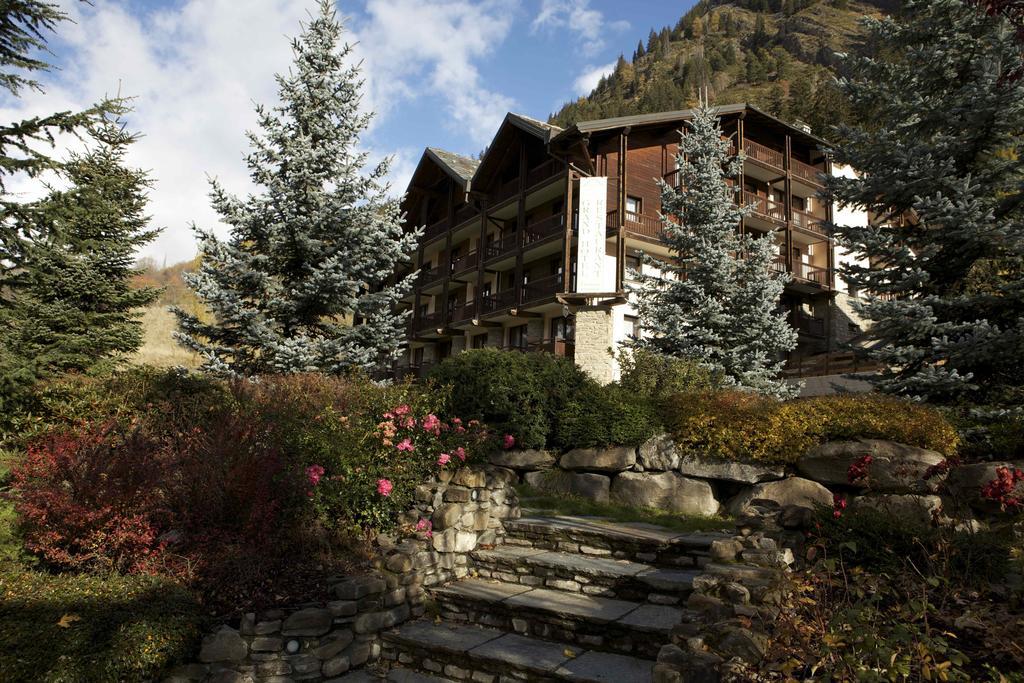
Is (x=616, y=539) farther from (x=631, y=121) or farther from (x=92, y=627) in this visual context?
(x=631, y=121)

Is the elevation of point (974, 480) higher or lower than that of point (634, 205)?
lower

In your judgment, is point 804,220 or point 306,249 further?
point 804,220

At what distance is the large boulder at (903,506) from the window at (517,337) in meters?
22.0

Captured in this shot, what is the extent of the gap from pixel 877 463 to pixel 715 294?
807 centimetres

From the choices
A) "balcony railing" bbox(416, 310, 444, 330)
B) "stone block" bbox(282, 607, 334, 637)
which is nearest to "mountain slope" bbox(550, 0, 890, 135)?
"balcony railing" bbox(416, 310, 444, 330)

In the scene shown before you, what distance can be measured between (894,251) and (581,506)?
8323mm

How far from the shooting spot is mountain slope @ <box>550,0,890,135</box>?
76.7 metres

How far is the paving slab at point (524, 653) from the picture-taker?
5727 mm

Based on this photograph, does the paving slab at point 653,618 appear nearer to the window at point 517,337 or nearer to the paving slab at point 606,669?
the paving slab at point 606,669

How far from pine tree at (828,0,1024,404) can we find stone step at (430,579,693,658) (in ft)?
27.6

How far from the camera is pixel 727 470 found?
1098cm

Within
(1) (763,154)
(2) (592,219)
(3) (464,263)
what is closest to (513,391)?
(2) (592,219)

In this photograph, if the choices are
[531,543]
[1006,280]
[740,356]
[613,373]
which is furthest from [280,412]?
[613,373]

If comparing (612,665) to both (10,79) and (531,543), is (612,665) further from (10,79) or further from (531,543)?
(10,79)
